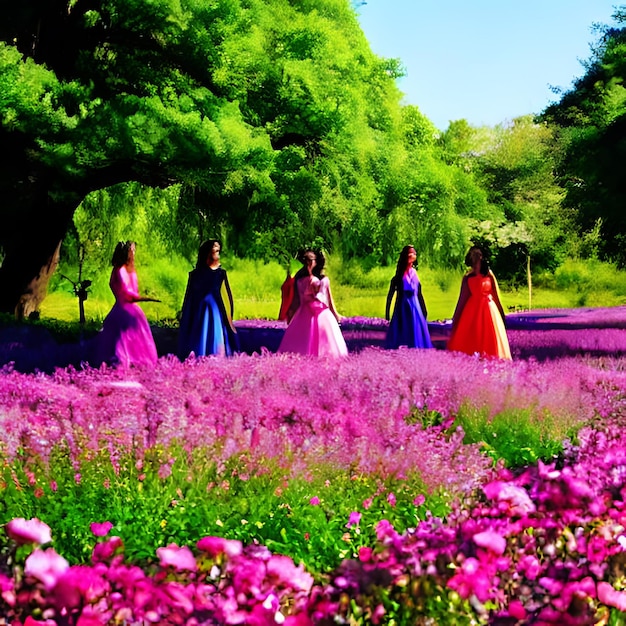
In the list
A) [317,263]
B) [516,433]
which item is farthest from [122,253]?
[516,433]

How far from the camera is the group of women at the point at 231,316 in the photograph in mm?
11844

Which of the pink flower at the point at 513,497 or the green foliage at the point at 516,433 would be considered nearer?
the pink flower at the point at 513,497

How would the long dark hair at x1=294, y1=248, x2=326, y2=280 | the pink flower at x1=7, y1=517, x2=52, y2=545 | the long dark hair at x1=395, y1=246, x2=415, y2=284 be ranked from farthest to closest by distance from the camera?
the long dark hair at x1=395, y1=246, x2=415, y2=284, the long dark hair at x1=294, y1=248, x2=326, y2=280, the pink flower at x1=7, y1=517, x2=52, y2=545

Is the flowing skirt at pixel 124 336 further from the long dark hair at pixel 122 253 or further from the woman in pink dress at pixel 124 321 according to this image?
the long dark hair at pixel 122 253

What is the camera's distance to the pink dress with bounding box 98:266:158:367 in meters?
11.8

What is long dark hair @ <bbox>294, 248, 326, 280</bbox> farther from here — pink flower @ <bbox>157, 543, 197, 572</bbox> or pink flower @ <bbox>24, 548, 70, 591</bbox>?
pink flower @ <bbox>24, 548, 70, 591</bbox>

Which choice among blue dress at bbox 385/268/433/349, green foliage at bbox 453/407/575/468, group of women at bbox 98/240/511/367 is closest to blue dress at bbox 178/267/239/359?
group of women at bbox 98/240/511/367

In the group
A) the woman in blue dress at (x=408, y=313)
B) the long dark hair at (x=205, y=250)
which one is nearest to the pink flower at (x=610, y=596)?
the long dark hair at (x=205, y=250)

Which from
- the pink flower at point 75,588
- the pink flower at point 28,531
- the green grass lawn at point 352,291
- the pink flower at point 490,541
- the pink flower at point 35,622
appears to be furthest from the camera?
the green grass lawn at point 352,291

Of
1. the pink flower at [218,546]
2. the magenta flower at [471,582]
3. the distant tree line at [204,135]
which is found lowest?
the magenta flower at [471,582]

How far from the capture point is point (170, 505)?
4.58 m

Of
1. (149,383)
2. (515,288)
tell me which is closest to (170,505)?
(149,383)

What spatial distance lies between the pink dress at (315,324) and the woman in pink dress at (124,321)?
77.0 inches

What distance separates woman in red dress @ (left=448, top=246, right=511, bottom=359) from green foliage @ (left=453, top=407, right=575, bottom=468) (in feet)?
19.6
